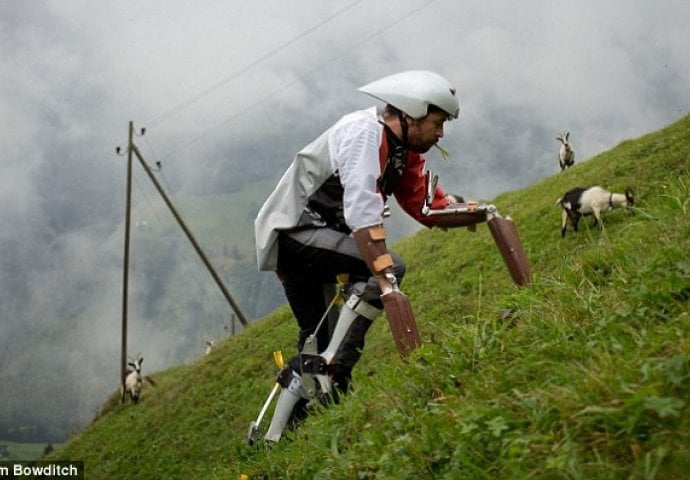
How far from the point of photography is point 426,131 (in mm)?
5215

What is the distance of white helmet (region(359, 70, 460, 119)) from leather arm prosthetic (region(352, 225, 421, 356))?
2.69 ft

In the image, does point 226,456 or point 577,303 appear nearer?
point 577,303

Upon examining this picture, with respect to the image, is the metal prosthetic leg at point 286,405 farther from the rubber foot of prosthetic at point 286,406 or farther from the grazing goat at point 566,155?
the grazing goat at point 566,155

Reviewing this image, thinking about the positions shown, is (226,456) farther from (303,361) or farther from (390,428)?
(390,428)

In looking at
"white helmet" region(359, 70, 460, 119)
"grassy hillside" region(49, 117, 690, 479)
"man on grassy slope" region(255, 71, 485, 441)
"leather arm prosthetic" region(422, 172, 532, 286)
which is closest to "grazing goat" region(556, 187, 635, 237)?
"leather arm prosthetic" region(422, 172, 532, 286)

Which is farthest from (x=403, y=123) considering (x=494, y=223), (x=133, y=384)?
(x=133, y=384)

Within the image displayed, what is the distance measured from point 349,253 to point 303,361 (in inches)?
34.0

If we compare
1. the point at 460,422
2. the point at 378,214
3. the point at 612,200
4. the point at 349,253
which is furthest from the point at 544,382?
the point at 612,200

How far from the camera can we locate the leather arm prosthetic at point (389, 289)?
4832 mm

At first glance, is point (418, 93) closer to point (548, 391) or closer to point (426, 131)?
point (426, 131)

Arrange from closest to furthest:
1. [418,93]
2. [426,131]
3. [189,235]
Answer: [418,93], [426,131], [189,235]

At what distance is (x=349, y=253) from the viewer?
17.7 ft

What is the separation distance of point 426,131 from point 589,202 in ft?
29.4

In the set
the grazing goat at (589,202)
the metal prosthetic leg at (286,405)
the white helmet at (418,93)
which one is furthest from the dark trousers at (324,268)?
the grazing goat at (589,202)
